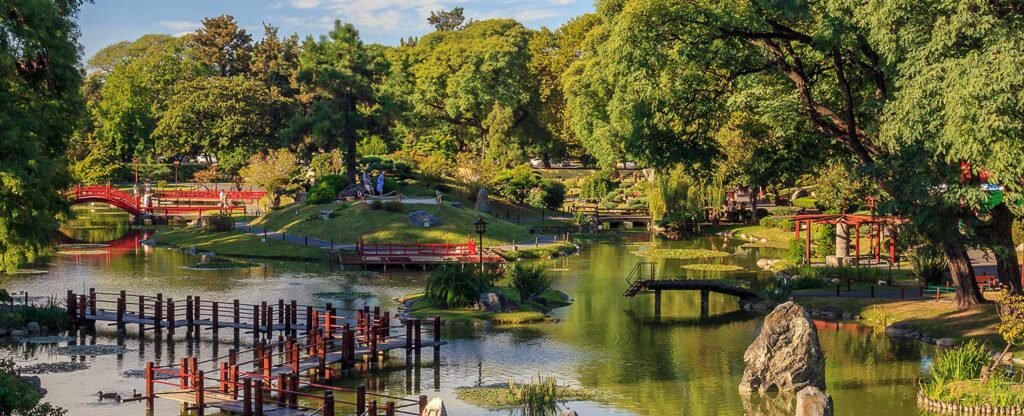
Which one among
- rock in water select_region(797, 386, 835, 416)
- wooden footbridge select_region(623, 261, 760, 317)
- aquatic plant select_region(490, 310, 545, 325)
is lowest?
rock in water select_region(797, 386, 835, 416)

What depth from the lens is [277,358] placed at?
4066cm

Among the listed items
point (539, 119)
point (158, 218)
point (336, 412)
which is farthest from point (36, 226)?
point (539, 119)

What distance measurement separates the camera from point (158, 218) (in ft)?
317

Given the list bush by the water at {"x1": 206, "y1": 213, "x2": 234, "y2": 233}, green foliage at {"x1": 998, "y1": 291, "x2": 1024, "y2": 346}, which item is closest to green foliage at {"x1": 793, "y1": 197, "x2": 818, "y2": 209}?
bush by the water at {"x1": 206, "y1": 213, "x2": 234, "y2": 233}

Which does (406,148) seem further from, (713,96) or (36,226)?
(36,226)

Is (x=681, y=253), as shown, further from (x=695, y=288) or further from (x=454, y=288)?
(x=454, y=288)

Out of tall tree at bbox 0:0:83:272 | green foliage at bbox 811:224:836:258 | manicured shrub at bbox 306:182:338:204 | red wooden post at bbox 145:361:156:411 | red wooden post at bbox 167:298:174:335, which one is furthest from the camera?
manicured shrub at bbox 306:182:338:204

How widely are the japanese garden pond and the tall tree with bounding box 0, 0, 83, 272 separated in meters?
4.31

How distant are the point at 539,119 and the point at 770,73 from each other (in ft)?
246

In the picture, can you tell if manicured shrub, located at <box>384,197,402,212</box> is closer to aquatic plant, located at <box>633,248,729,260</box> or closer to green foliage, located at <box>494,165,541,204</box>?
aquatic plant, located at <box>633,248,729,260</box>

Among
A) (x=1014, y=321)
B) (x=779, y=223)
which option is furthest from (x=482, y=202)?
(x=1014, y=321)

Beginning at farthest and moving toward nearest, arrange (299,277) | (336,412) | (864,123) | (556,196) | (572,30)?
(572,30), (556,196), (299,277), (864,123), (336,412)

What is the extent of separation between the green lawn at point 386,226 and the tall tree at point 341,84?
5991 millimetres

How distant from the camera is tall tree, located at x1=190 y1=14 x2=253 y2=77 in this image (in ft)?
461
